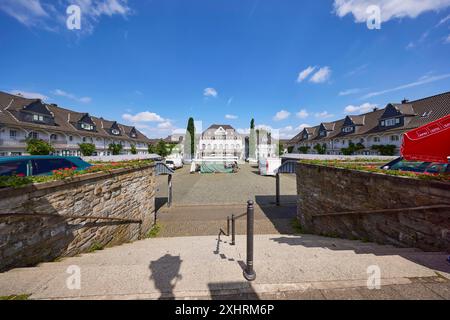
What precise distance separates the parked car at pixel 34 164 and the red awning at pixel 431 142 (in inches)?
344

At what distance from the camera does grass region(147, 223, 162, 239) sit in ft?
28.5

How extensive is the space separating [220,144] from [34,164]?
53961 mm

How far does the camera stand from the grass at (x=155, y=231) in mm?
8687

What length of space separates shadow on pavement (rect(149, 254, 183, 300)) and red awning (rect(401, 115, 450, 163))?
4.93 m

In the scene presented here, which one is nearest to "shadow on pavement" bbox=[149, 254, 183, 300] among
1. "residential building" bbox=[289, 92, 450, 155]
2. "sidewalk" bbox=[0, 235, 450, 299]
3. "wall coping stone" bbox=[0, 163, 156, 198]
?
"sidewalk" bbox=[0, 235, 450, 299]

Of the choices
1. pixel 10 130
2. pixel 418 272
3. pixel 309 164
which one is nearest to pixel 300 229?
pixel 309 164

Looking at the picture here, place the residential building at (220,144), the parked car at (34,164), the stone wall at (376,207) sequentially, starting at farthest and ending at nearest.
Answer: the residential building at (220,144)
the parked car at (34,164)
the stone wall at (376,207)

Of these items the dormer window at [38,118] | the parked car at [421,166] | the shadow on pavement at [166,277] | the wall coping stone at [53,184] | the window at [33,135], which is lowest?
the shadow on pavement at [166,277]

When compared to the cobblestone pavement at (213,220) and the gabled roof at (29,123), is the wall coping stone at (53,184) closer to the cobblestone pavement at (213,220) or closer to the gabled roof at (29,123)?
the cobblestone pavement at (213,220)

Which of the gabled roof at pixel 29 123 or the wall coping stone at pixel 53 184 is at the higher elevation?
the gabled roof at pixel 29 123

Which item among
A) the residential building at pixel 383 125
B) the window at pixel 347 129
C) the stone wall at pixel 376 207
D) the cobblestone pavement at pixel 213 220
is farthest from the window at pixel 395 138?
the stone wall at pixel 376 207
